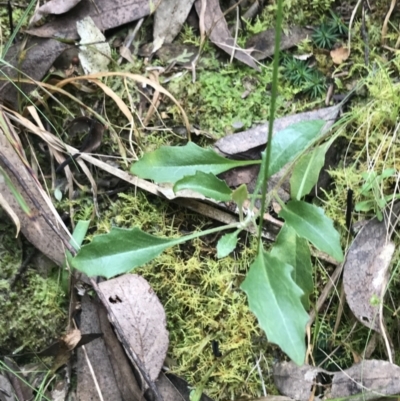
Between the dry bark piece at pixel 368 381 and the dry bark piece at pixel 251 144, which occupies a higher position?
the dry bark piece at pixel 251 144

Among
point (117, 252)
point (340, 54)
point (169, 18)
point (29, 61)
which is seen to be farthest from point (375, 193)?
point (29, 61)

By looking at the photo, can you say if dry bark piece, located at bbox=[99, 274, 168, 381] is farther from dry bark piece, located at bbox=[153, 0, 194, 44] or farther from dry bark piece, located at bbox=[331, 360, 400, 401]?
dry bark piece, located at bbox=[153, 0, 194, 44]

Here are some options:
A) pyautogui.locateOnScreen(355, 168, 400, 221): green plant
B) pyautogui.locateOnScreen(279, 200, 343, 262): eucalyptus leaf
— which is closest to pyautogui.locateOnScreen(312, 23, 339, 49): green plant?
pyautogui.locateOnScreen(355, 168, 400, 221): green plant

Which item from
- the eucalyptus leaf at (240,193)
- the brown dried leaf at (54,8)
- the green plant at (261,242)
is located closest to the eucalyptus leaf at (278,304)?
the green plant at (261,242)

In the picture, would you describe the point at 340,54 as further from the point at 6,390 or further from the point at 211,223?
the point at 6,390

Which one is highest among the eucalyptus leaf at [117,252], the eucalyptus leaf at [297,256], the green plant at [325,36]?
the green plant at [325,36]

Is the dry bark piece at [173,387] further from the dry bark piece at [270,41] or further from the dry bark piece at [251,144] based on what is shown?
the dry bark piece at [270,41]
